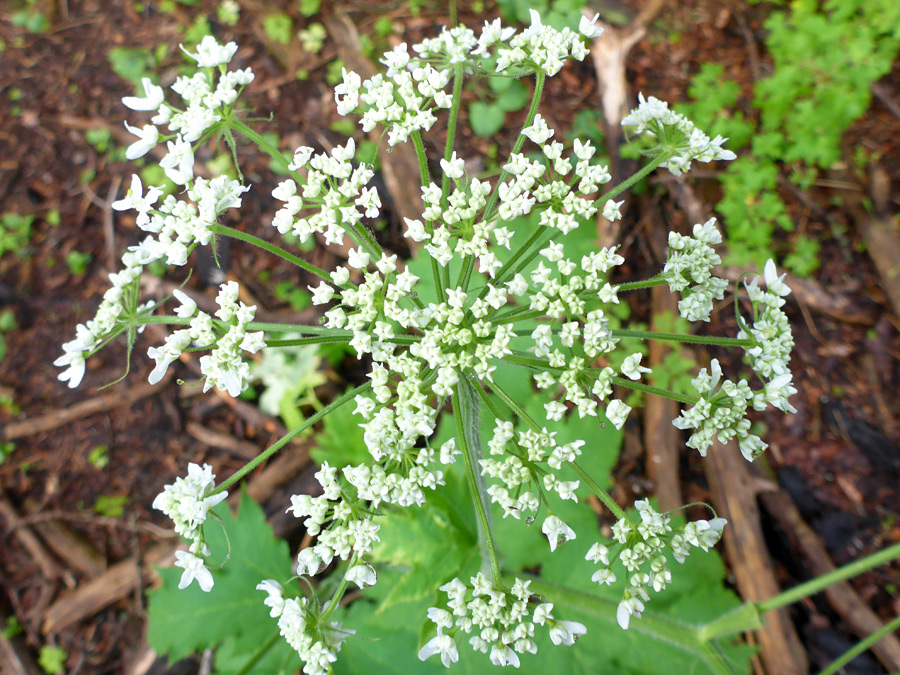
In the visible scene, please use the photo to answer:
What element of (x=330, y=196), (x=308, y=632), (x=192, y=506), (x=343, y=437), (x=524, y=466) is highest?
(x=330, y=196)

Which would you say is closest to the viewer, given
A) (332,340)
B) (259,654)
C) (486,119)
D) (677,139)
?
(332,340)

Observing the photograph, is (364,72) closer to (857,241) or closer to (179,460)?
(179,460)

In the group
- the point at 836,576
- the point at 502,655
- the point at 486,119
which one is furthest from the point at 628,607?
the point at 486,119

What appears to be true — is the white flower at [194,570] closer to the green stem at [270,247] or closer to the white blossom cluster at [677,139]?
the green stem at [270,247]

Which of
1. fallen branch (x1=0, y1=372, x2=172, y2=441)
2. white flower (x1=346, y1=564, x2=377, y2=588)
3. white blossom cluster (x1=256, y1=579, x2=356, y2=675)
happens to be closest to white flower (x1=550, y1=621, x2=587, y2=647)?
white flower (x1=346, y1=564, x2=377, y2=588)

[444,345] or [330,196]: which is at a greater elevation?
[330,196]

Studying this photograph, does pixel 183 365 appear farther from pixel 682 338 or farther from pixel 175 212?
pixel 682 338
